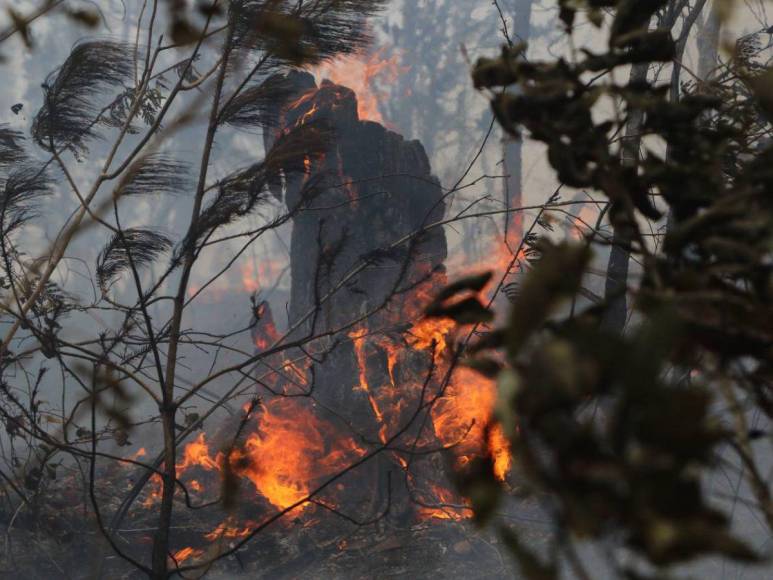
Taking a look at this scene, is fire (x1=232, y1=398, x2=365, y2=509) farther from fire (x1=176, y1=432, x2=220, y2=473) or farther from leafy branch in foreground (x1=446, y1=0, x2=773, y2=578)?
leafy branch in foreground (x1=446, y1=0, x2=773, y2=578)

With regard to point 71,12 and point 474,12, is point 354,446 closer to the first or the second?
point 71,12

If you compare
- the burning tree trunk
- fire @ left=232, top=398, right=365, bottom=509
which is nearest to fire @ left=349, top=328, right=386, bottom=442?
the burning tree trunk

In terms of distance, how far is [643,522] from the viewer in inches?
21.0

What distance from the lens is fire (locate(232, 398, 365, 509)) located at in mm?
8055

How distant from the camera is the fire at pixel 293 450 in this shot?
26.4ft

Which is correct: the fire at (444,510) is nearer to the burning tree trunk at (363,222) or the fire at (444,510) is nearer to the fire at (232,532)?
the burning tree trunk at (363,222)

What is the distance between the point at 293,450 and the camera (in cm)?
851

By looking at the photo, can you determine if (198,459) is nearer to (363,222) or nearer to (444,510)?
(444,510)

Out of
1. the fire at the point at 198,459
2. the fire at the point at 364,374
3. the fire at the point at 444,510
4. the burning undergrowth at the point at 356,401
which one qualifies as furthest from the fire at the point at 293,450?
the fire at the point at 444,510

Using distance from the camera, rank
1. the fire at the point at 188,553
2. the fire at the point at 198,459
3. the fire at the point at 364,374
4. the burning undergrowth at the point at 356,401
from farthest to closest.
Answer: the fire at the point at 198,459 → the fire at the point at 364,374 → the burning undergrowth at the point at 356,401 → the fire at the point at 188,553

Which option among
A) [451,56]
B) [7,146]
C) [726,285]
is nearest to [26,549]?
[7,146]

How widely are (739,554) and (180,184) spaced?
Result: 257 cm

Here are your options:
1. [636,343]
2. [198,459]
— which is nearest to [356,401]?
[198,459]

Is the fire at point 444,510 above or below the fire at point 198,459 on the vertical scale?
below
